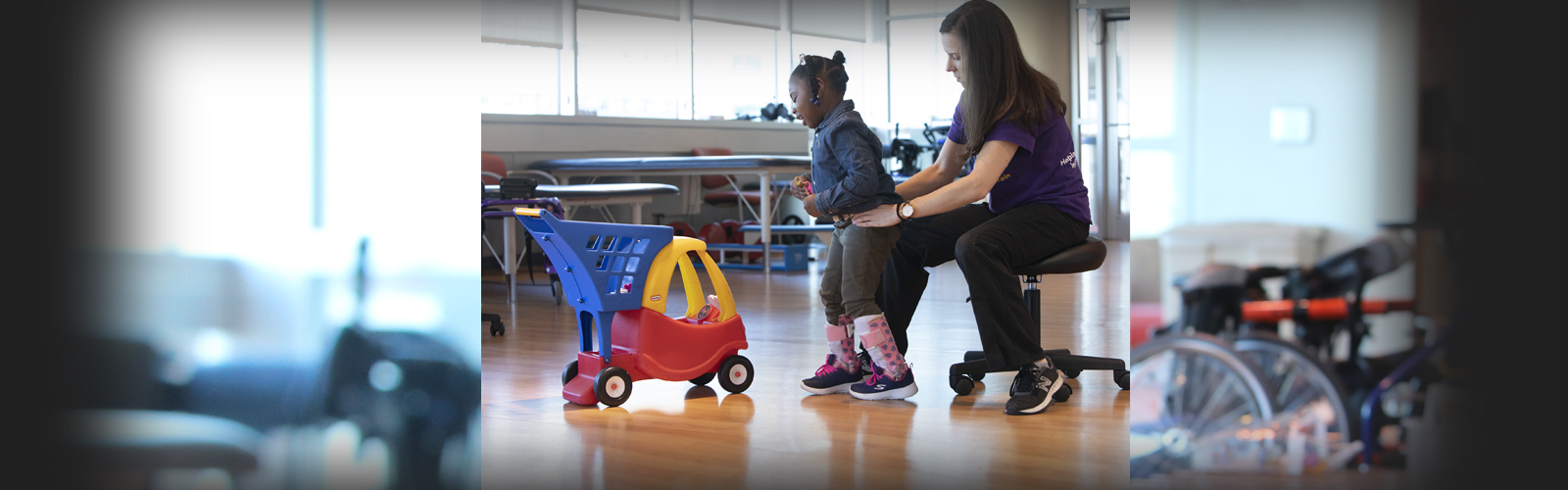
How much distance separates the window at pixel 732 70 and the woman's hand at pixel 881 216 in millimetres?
6457

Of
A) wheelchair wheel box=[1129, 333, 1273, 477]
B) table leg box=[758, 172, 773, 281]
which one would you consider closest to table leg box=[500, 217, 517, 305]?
table leg box=[758, 172, 773, 281]

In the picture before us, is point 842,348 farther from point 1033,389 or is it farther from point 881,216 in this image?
point 1033,389

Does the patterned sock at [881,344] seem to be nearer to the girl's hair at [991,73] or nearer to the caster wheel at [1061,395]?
the caster wheel at [1061,395]

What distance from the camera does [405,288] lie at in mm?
1663

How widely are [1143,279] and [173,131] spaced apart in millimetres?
1295

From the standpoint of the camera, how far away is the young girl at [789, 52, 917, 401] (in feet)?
7.82

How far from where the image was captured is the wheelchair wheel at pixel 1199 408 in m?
1.19

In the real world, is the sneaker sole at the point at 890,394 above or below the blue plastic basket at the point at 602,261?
below

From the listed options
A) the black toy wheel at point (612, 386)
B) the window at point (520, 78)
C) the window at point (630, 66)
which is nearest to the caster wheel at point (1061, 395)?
the black toy wheel at point (612, 386)

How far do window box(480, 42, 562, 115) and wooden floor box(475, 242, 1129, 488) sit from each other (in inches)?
164

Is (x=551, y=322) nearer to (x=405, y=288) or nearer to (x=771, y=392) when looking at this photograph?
(x=771, y=392)

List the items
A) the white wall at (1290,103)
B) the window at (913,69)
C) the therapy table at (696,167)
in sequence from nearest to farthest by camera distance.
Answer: the white wall at (1290,103)
the therapy table at (696,167)
the window at (913,69)

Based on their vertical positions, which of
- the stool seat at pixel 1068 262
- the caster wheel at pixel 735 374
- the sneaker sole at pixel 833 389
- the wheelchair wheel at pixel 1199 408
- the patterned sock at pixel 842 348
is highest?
the stool seat at pixel 1068 262

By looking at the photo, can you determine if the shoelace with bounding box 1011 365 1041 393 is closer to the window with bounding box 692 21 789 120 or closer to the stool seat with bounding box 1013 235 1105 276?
the stool seat with bounding box 1013 235 1105 276
